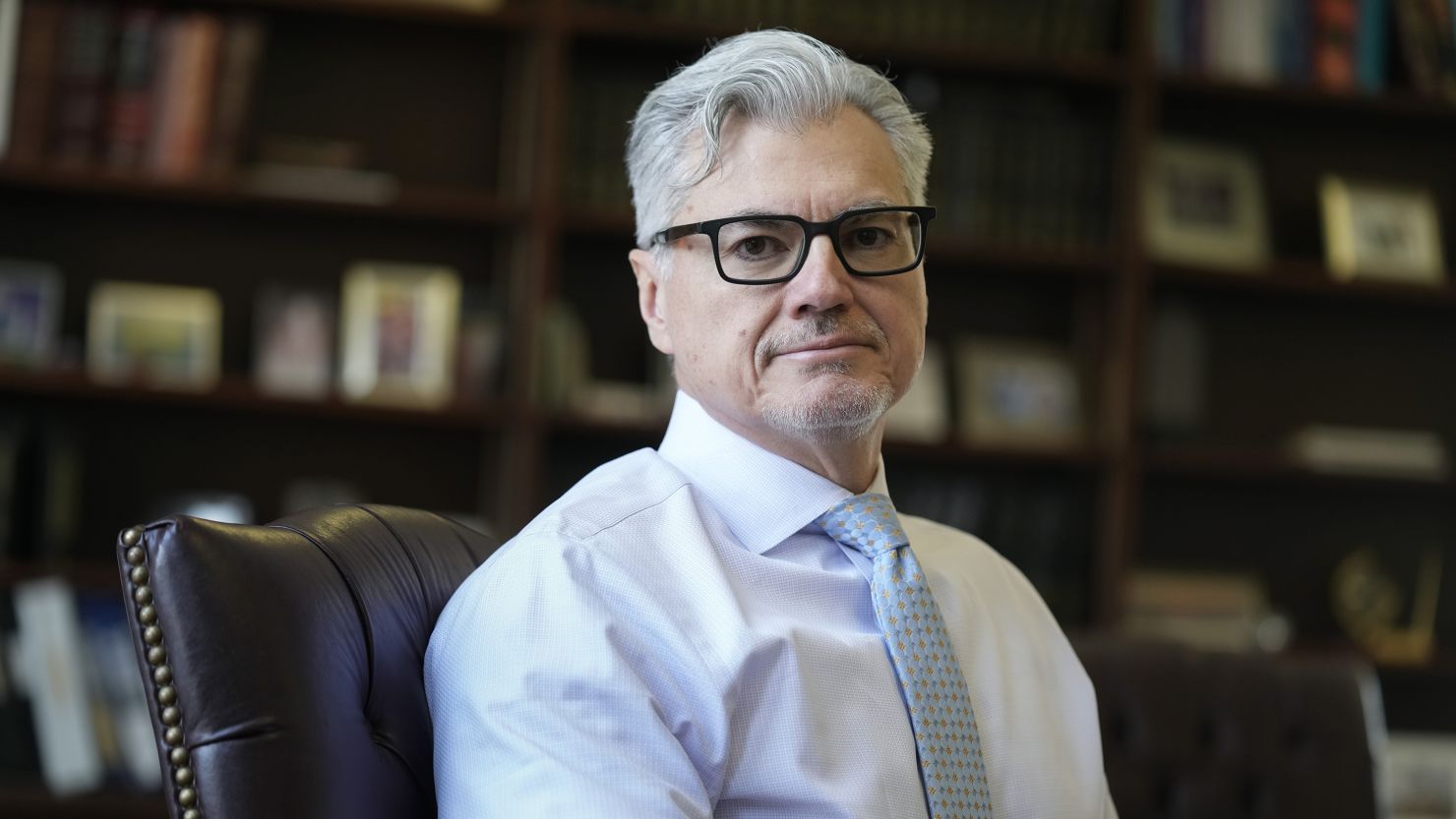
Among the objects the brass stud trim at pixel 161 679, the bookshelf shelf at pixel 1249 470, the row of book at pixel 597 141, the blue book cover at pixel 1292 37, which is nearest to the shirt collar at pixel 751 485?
the brass stud trim at pixel 161 679

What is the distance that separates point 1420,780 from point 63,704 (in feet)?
9.67

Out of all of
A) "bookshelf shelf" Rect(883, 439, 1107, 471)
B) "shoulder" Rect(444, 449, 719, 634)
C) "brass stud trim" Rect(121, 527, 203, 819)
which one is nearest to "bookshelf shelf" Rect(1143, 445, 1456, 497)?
"bookshelf shelf" Rect(883, 439, 1107, 471)

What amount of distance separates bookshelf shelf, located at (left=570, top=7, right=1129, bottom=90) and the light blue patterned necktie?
6.22ft

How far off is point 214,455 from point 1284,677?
7.23 ft

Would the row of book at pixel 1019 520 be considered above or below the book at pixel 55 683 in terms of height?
above

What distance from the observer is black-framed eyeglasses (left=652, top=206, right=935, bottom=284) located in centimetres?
145

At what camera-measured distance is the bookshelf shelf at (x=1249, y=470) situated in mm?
3383

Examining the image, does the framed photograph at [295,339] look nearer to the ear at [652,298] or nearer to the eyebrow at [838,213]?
the ear at [652,298]

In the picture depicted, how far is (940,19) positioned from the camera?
332 centimetres

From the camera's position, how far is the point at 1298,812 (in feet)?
6.73

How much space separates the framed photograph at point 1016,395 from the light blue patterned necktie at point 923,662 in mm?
1993

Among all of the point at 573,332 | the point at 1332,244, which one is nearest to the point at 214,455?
the point at 573,332

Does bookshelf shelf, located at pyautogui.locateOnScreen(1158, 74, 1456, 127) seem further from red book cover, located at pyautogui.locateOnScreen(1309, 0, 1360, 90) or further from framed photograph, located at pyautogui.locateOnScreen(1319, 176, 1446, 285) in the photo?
framed photograph, located at pyautogui.locateOnScreen(1319, 176, 1446, 285)

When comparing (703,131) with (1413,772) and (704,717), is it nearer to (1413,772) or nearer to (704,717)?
(704,717)
